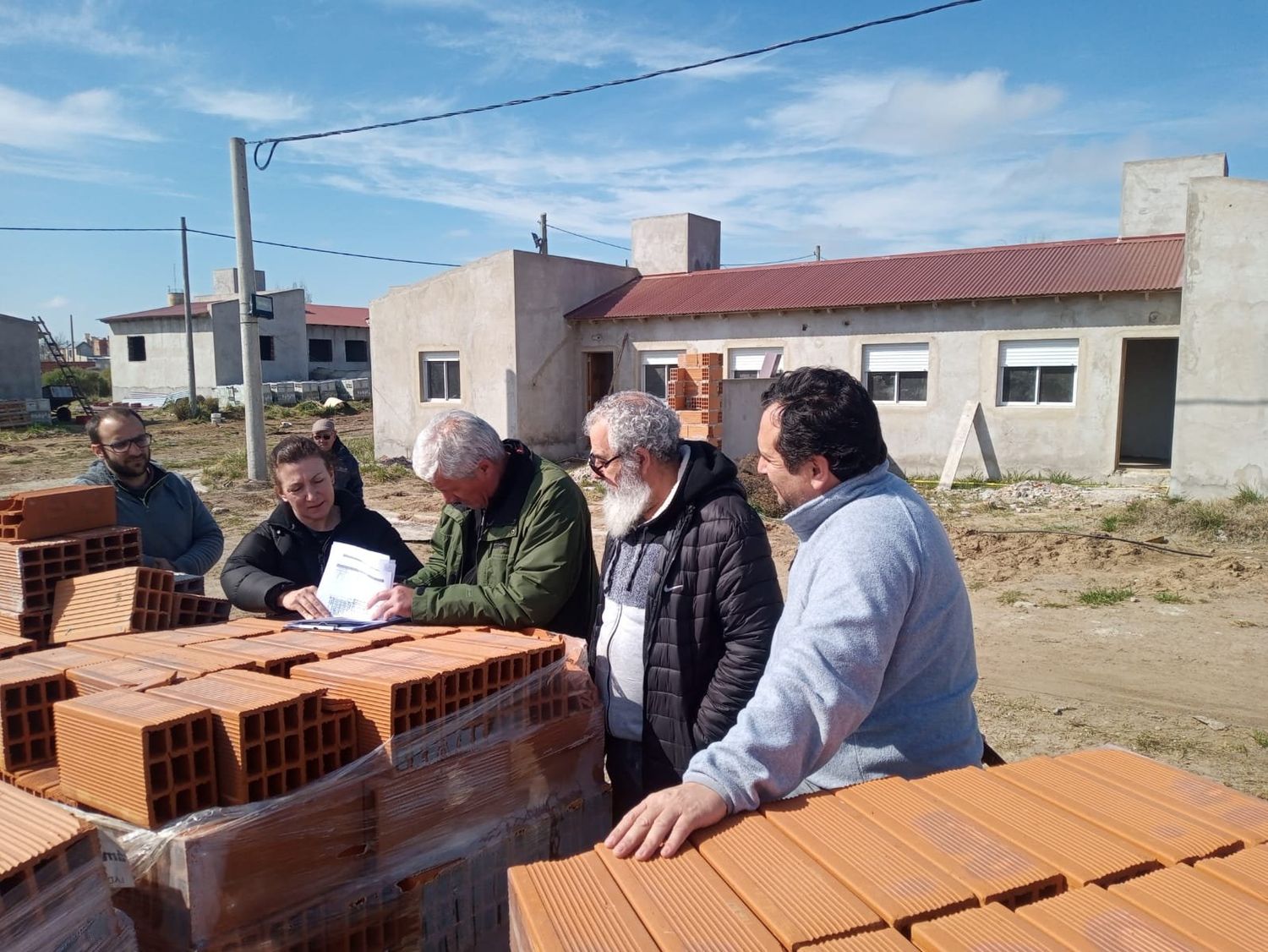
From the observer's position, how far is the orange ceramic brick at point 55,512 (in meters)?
3.24

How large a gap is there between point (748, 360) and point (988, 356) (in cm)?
466

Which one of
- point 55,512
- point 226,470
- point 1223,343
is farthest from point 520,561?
point 226,470

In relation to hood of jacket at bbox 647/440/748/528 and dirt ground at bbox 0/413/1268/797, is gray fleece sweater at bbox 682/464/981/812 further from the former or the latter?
dirt ground at bbox 0/413/1268/797

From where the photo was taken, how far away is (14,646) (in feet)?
9.33

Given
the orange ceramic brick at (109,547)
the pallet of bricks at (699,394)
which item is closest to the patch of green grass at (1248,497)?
the pallet of bricks at (699,394)

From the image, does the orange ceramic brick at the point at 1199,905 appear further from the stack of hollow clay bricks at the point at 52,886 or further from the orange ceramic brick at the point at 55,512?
the orange ceramic brick at the point at 55,512

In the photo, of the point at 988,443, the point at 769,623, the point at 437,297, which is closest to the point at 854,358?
the point at 988,443

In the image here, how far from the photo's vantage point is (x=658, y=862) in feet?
5.35

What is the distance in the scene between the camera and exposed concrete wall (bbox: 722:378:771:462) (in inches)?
631

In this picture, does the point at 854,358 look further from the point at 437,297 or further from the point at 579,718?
the point at 579,718

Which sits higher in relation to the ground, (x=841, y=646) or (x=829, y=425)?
(x=829, y=425)

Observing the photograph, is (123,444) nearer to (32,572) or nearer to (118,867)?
(32,572)

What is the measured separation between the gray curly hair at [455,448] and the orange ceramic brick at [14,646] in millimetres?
1357

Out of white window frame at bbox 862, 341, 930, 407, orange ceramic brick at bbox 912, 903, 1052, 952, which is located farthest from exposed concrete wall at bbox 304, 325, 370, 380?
orange ceramic brick at bbox 912, 903, 1052, 952
